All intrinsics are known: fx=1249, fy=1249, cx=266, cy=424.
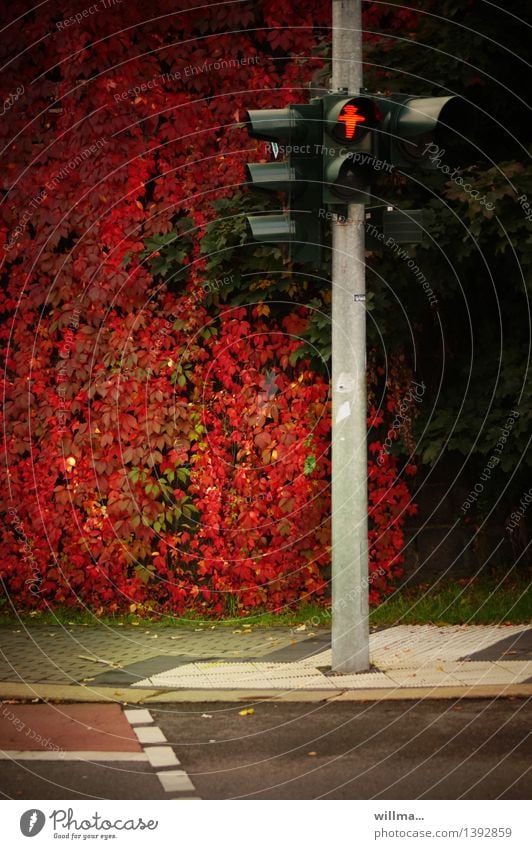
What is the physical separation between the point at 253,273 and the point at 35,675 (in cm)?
451

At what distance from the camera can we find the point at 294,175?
344 inches

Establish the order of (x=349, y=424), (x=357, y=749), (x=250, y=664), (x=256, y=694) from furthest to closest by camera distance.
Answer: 1. (x=250, y=664)
2. (x=349, y=424)
3. (x=256, y=694)
4. (x=357, y=749)

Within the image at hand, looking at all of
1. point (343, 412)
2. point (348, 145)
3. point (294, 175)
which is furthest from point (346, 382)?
point (348, 145)

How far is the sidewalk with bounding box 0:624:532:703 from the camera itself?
8.69 meters

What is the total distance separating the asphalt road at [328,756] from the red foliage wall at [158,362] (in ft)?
13.3

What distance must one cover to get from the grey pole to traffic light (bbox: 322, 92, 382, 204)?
34 cm

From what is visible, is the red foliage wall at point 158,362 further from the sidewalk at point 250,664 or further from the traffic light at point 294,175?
the traffic light at point 294,175

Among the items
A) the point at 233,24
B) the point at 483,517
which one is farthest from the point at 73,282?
the point at 483,517

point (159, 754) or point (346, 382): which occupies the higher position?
point (346, 382)

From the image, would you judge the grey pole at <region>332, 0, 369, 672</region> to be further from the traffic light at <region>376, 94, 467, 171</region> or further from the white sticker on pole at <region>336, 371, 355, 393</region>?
the traffic light at <region>376, 94, 467, 171</region>

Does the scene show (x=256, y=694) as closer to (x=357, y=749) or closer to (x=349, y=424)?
(x=357, y=749)

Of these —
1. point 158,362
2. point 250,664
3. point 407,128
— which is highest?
point 407,128

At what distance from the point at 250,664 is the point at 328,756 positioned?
270 cm
